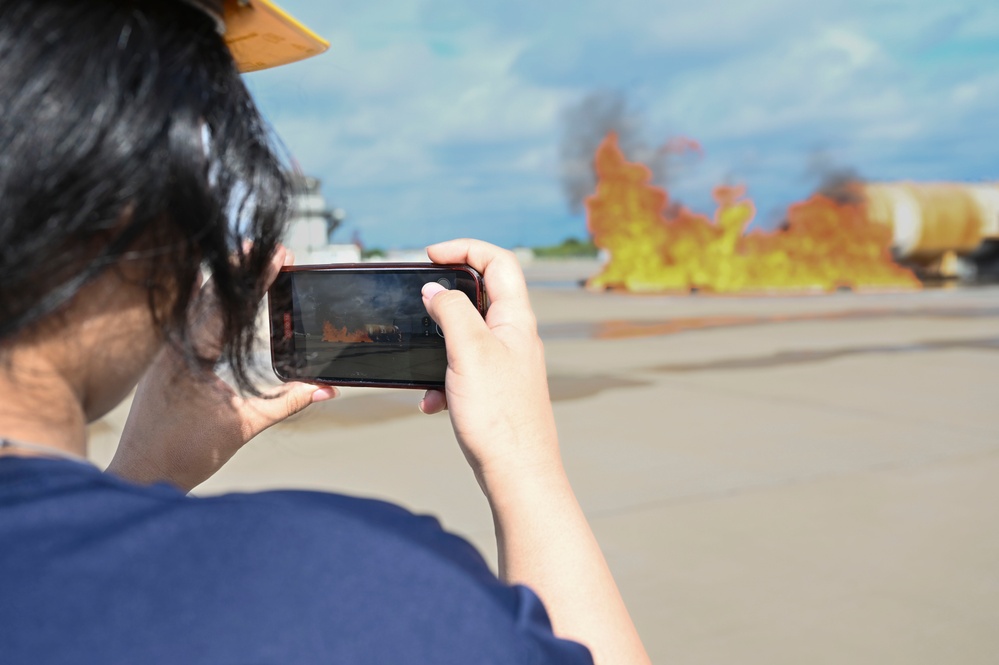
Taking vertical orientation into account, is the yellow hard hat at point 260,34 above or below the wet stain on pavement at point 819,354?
above

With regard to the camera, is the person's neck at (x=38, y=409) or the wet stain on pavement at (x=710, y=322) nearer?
the person's neck at (x=38, y=409)

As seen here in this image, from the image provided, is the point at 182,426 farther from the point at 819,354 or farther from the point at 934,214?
the point at 934,214

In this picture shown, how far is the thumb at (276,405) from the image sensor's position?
1.22 m

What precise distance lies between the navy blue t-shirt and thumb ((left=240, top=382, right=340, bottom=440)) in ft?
1.87

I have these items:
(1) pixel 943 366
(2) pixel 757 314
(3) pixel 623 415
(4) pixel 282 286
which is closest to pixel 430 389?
(4) pixel 282 286

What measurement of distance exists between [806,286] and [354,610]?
21.6 m

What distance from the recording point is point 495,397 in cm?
90

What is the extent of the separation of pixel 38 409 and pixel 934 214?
25.9m

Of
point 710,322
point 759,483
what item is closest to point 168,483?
point 759,483

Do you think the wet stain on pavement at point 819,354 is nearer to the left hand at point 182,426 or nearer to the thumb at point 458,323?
the left hand at point 182,426

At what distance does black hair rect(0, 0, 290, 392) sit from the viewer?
648 mm

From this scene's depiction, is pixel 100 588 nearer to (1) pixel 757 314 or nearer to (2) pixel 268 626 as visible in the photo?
(2) pixel 268 626

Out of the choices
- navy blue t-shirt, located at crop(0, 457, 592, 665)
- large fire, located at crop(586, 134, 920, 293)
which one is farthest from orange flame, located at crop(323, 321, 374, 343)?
large fire, located at crop(586, 134, 920, 293)

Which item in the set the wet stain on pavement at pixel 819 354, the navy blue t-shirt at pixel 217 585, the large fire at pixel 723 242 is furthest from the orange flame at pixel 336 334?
the large fire at pixel 723 242
